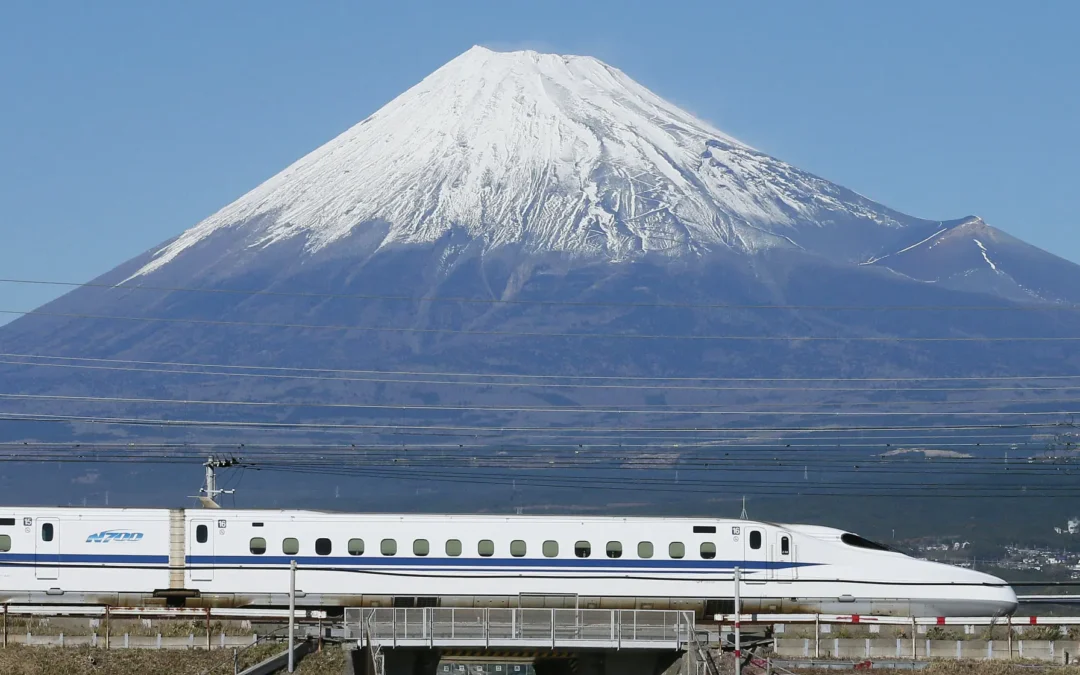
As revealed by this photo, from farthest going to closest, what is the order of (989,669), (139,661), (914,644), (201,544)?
(201,544) → (914,644) → (989,669) → (139,661)

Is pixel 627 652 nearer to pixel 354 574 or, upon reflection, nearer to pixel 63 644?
pixel 354 574

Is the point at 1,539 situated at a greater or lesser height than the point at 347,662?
greater

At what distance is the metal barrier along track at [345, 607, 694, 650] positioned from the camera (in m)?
49.6

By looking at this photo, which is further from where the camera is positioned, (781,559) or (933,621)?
(781,559)

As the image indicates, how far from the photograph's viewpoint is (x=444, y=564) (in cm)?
5912

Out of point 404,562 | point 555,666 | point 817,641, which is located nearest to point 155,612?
point 404,562

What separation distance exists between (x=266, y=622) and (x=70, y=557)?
7.97m

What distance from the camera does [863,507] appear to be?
586 feet

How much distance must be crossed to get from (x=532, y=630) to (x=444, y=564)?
959cm

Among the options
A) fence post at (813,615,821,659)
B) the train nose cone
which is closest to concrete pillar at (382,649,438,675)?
fence post at (813,615,821,659)

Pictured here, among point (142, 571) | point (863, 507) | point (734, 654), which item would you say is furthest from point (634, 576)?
point (863, 507)

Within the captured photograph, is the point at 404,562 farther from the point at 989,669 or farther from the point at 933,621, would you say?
the point at 989,669

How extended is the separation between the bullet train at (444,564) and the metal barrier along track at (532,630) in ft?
26.2

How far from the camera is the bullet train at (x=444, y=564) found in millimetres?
58500
